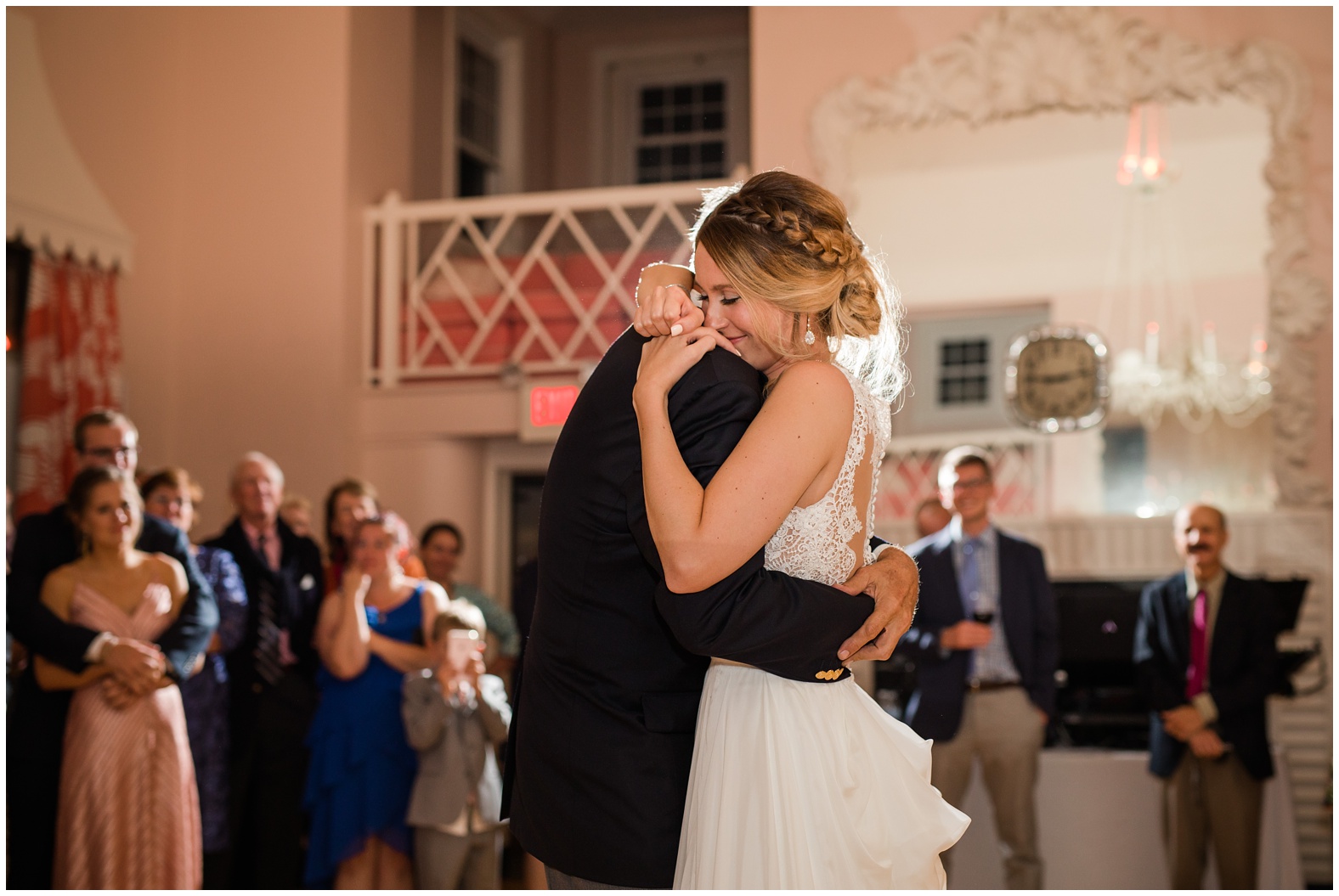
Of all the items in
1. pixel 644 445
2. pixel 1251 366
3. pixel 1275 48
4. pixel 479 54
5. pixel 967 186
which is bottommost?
pixel 644 445

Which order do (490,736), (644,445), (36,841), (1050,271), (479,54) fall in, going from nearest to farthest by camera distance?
(644,445) → (36,841) → (490,736) → (1050,271) → (479,54)

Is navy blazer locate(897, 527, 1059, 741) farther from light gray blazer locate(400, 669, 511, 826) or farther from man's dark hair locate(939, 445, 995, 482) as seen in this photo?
light gray blazer locate(400, 669, 511, 826)

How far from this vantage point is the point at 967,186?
6.54 meters

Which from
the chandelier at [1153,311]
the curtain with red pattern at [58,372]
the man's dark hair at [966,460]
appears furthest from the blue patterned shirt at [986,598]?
the curtain with red pattern at [58,372]

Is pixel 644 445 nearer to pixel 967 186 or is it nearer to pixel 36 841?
pixel 36 841

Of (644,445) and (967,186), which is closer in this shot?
(644,445)

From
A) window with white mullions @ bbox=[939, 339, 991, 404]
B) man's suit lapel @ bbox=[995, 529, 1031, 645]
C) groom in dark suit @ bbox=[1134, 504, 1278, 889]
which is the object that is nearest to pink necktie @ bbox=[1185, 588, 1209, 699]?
groom in dark suit @ bbox=[1134, 504, 1278, 889]

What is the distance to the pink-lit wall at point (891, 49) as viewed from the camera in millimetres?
5965

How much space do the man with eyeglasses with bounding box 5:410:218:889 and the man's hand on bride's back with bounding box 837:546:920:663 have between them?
109 inches

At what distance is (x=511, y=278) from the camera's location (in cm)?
715

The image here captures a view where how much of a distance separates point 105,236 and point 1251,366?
19.2ft

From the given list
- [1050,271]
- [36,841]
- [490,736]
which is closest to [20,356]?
[36,841]

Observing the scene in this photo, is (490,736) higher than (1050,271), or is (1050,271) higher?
(1050,271)

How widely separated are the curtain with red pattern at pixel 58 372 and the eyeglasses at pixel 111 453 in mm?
1884
